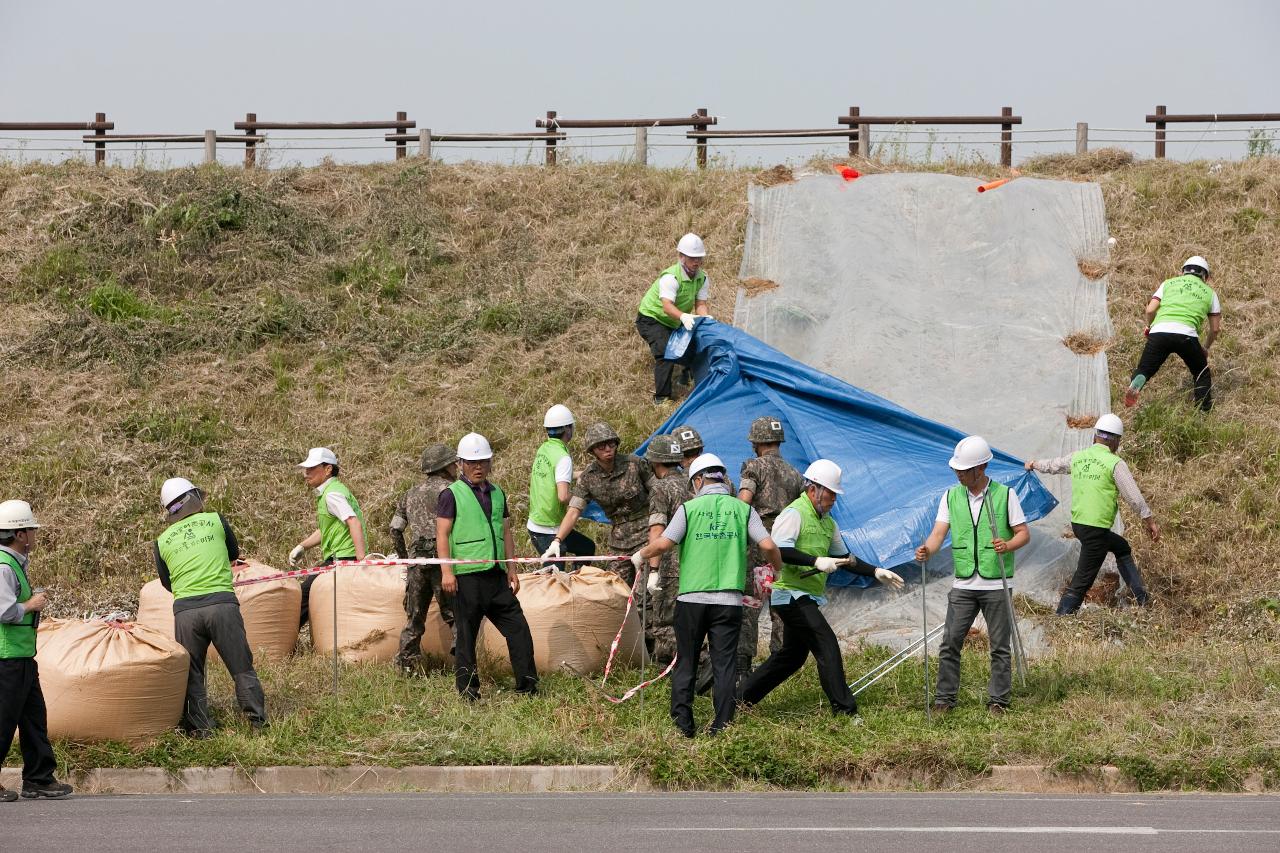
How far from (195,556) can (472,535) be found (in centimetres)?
177

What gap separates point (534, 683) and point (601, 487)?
1.73m

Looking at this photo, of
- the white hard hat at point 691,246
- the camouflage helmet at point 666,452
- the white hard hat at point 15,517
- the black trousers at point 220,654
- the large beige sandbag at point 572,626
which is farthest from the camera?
the white hard hat at point 691,246

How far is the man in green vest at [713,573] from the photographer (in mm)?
9039

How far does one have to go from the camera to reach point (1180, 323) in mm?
14508

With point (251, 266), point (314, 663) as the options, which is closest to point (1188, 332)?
point (314, 663)

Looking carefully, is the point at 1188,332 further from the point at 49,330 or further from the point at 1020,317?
the point at 49,330

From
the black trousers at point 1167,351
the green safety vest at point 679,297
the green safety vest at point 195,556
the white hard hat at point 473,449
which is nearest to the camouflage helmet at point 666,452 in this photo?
the white hard hat at point 473,449

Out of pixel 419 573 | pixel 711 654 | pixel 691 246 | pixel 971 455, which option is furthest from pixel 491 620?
pixel 691 246

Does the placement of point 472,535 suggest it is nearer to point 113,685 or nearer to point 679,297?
point 113,685

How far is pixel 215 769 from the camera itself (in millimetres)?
8547

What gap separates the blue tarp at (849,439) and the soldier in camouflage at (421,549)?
3085mm

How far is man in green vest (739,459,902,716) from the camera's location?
30.7 ft

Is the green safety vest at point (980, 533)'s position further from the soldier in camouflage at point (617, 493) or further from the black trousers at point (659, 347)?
the black trousers at point (659, 347)

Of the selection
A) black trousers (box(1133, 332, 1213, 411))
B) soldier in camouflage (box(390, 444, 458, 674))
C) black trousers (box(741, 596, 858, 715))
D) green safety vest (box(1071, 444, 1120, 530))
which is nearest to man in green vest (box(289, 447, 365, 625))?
soldier in camouflage (box(390, 444, 458, 674))
